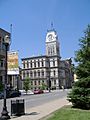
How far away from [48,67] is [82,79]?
124m

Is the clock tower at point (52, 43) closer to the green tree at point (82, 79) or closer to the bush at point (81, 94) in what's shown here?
the green tree at point (82, 79)

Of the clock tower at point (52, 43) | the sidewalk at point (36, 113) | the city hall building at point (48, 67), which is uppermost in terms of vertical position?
the clock tower at point (52, 43)

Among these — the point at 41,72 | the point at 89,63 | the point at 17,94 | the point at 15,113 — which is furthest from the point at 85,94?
Result: the point at 41,72

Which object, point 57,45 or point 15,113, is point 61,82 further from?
point 15,113

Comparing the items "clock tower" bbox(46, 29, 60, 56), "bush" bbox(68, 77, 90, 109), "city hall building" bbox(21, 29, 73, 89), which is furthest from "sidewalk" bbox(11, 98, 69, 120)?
"clock tower" bbox(46, 29, 60, 56)

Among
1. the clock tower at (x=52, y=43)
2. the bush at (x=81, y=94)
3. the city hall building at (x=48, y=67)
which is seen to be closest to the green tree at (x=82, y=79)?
the bush at (x=81, y=94)

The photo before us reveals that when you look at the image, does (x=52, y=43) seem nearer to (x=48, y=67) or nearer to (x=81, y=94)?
(x=48, y=67)

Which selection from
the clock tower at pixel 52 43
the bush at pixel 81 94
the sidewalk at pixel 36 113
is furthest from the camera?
the clock tower at pixel 52 43

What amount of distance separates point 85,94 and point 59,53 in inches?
5188

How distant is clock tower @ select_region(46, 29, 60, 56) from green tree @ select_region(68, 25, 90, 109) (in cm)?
12350

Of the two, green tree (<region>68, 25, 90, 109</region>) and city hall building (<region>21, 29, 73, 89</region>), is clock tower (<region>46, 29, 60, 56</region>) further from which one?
green tree (<region>68, 25, 90, 109</region>)

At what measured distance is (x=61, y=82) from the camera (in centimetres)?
14900

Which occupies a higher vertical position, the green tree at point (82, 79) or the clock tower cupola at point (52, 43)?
the clock tower cupola at point (52, 43)

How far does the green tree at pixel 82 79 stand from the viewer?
19891mm
